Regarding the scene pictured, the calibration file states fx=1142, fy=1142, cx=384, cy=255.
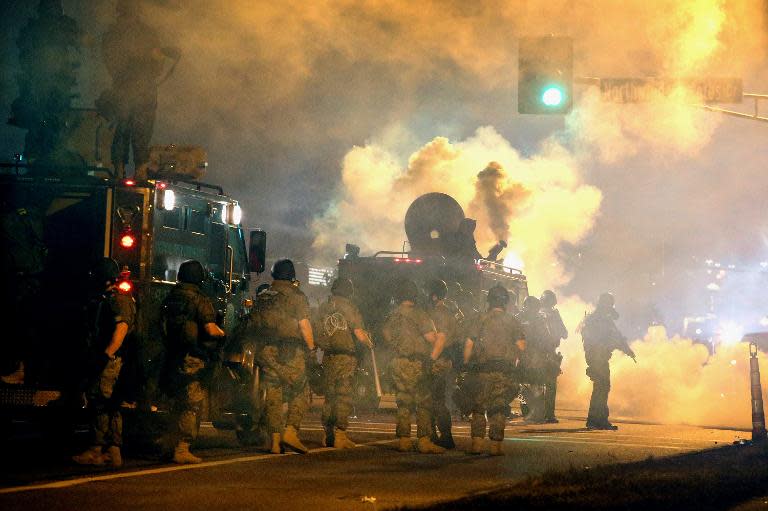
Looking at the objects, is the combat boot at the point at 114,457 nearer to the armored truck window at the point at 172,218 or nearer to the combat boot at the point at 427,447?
the armored truck window at the point at 172,218

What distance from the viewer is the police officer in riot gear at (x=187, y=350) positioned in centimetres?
1008

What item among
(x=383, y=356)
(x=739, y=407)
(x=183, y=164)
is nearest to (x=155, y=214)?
(x=183, y=164)

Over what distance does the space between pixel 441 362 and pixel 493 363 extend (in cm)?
61

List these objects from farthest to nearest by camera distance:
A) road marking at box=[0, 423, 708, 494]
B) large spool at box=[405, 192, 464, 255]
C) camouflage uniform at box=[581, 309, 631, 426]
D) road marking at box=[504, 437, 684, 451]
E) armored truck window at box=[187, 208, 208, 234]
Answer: large spool at box=[405, 192, 464, 255]
camouflage uniform at box=[581, 309, 631, 426]
road marking at box=[504, 437, 684, 451]
armored truck window at box=[187, 208, 208, 234]
road marking at box=[0, 423, 708, 494]

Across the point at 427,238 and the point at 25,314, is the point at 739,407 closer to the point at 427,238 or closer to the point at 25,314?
the point at 427,238

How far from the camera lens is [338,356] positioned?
12.2 m

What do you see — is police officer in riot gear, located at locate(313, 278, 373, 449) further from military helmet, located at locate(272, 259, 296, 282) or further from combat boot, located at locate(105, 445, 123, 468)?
combat boot, located at locate(105, 445, 123, 468)

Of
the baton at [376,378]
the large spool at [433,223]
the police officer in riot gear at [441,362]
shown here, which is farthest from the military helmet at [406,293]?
the large spool at [433,223]

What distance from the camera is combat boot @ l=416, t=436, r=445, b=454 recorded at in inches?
480

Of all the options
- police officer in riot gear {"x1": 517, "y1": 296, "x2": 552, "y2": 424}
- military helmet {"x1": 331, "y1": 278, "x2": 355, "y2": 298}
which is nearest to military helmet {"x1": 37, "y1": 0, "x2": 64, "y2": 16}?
military helmet {"x1": 331, "y1": 278, "x2": 355, "y2": 298}

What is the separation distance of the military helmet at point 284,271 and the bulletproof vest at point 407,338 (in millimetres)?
1598

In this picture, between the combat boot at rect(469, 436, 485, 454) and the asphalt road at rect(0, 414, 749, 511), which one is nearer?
the asphalt road at rect(0, 414, 749, 511)

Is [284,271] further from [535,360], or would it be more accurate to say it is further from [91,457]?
[535,360]

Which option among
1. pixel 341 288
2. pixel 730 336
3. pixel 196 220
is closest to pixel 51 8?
pixel 196 220
